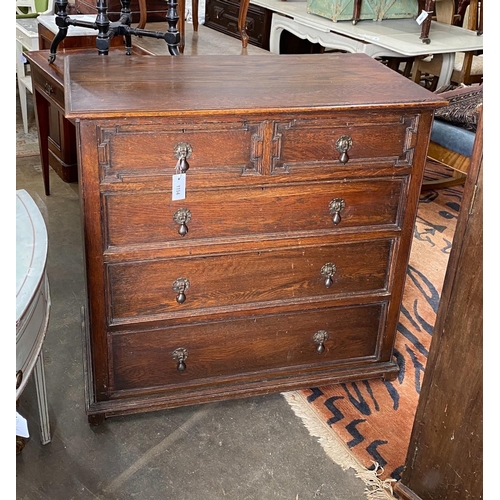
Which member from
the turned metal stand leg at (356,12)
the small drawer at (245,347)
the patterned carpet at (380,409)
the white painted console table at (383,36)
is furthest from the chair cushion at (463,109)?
the small drawer at (245,347)

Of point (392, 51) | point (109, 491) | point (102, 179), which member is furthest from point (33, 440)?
point (392, 51)

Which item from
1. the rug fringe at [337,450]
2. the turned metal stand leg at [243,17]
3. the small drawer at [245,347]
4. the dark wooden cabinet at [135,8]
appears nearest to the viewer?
the rug fringe at [337,450]

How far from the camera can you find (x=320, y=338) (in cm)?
240

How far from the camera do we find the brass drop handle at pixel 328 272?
89.8 inches

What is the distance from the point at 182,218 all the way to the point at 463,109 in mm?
1983

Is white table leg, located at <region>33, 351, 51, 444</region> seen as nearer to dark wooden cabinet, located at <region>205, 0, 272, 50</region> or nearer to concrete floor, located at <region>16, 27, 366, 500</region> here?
concrete floor, located at <region>16, 27, 366, 500</region>

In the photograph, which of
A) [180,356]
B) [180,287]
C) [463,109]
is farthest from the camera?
[463,109]

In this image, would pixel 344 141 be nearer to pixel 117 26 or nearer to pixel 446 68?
pixel 117 26

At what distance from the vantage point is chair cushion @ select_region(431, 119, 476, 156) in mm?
3366

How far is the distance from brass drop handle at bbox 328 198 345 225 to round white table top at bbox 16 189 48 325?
3.22ft

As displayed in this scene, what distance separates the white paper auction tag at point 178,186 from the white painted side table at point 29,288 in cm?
48

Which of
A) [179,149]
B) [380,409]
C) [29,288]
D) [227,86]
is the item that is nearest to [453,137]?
[380,409]

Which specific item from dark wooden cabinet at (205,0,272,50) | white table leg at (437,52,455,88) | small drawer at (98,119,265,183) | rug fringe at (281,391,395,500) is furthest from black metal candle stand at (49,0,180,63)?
dark wooden cabinet at (205,0,272,50)

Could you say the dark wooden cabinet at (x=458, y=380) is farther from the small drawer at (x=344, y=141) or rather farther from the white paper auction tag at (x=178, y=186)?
the white paper auction tag at (x=178, y=186)
